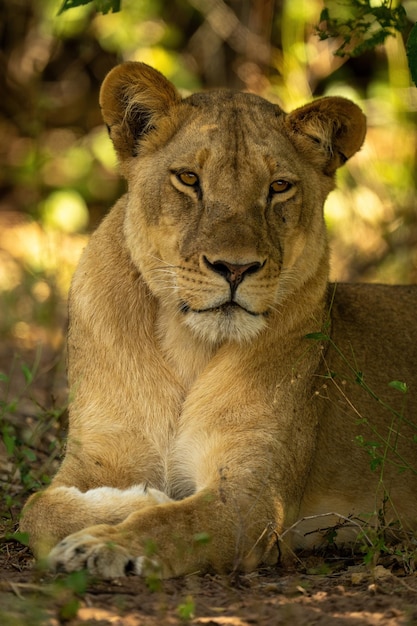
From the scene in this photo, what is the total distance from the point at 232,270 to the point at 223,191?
0.35m

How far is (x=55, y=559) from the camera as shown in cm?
315

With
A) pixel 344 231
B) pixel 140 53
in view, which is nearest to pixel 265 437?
pixel 344 231

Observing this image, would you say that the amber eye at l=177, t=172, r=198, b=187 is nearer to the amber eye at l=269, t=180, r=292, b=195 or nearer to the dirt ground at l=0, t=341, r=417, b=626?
the amber eye at l=269, t=180, r=292, b=195

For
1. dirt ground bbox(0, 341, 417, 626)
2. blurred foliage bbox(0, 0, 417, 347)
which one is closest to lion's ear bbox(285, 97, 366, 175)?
dirt ground bbox(0, 341, 417, 626)

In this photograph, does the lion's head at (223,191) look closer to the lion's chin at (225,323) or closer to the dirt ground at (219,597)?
the lion's chin at (225,323)

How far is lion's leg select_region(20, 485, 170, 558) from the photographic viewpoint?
3520 mm

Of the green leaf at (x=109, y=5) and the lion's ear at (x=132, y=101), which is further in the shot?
the green leaf at (x=109, y=5)

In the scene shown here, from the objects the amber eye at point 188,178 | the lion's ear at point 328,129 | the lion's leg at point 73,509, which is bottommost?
the lion's leg at point 73,509

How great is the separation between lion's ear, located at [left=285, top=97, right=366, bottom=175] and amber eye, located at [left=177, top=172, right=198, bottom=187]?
466 mm

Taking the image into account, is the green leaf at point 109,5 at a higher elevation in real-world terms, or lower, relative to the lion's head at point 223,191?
higher

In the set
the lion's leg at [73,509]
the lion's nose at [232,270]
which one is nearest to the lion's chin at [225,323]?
the lion's nose at [232,270]

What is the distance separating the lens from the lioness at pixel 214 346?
3562mm

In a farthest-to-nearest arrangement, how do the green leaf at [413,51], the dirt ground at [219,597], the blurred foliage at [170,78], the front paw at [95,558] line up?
the blurred foliage at [170,78]
the green leaf at [413,51]
the front paw at [95,558]
the dirt ground at [219,597]

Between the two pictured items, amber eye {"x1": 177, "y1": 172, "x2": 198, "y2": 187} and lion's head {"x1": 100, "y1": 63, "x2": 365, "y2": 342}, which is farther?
amber eye {"x1": 177, "y1": 172, "x2": 198, "y2": 187}
